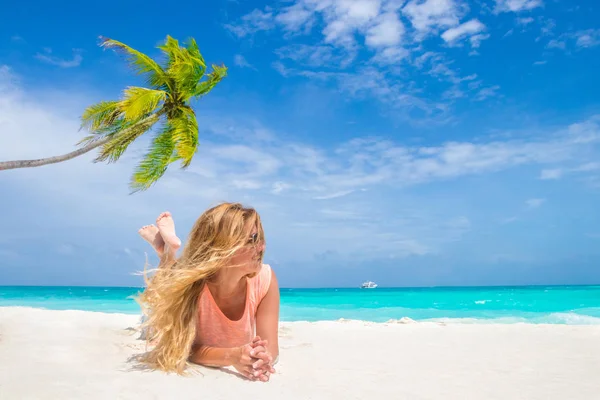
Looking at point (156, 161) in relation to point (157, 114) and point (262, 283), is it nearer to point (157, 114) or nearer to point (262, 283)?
point (157, 114)

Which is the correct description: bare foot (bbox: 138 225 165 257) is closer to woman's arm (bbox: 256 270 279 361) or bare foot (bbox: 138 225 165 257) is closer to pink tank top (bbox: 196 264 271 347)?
pink tank top (bbox: 196 264 271 347)

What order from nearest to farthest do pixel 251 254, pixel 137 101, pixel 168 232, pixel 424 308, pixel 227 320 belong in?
pixel 251 254 → pixel 227 320 → pixel 168 232 → pixel 137 101 → pixel 424 308

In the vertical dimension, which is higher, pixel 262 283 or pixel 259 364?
pixel 262 283

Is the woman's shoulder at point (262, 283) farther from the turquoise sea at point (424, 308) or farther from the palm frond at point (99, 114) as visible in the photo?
the palm frond at point (99, 114)

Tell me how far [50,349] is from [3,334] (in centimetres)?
133

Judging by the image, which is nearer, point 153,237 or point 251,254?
point 251,254

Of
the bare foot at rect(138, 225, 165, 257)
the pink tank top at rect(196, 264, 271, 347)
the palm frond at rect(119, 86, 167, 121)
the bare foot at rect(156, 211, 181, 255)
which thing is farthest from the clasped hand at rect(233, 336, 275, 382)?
the palm frond at rect(119, 86, 167, 121)

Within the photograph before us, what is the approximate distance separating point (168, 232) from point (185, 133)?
7311 mm

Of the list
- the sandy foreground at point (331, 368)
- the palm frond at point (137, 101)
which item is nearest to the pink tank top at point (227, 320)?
the sandy foreground at point (331, 368)

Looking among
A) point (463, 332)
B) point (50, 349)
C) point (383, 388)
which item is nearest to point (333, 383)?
point (383, 388)

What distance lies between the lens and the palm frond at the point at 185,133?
11125 mm

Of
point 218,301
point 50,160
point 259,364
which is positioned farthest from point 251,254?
point 50,160

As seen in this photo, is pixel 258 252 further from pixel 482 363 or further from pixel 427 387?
pixel 482 363

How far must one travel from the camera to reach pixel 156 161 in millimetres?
11156
